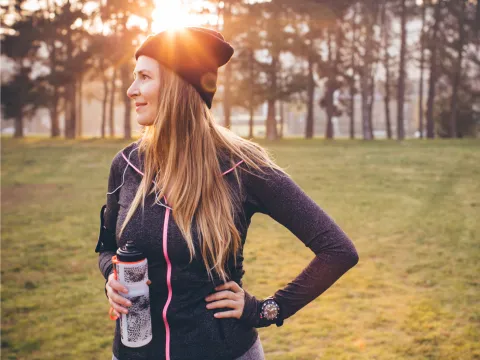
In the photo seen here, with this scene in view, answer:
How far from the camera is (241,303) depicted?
220 cm

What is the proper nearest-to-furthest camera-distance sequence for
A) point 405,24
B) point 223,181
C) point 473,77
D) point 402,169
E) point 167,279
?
point 167,279, point 223,181, point 402,169, point 405,24, point 473,77

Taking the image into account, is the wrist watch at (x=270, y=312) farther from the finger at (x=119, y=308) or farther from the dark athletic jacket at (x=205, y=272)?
the finger at (x=119, y=308)

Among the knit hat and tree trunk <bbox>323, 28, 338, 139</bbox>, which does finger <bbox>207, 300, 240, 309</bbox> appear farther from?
tree trunk <bbox>323, 28, 338, 139</bbox>

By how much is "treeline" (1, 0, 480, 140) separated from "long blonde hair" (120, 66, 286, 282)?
3505 centimetres

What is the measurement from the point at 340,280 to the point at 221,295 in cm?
596

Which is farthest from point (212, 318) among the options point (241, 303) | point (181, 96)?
point (181, 96)

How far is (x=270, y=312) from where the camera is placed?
7.50 ft

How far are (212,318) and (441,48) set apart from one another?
153 ft

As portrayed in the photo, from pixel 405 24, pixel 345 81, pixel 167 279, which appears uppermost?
pixel 405 24

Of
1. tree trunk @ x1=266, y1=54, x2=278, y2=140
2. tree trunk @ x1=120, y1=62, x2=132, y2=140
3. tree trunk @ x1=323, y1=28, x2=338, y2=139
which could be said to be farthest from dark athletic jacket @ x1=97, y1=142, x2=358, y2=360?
tree trunk @ x1=323, y1=28, x2=338, y2=139

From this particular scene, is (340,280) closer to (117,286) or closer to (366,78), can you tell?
(117,286)

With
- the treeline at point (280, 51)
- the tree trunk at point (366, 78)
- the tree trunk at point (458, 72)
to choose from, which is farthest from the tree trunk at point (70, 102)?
the tree trunk at point (458, 72)

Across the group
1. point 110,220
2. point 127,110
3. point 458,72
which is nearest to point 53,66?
point 127,110

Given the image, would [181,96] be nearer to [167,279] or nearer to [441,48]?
[167,279]
